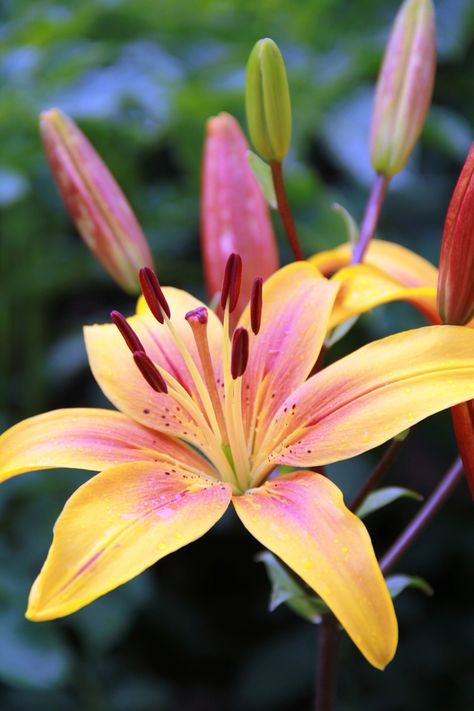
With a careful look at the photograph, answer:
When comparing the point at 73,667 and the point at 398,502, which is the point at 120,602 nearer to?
A: the point at 73,667

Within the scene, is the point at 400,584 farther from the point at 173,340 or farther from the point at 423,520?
the point at 173,340

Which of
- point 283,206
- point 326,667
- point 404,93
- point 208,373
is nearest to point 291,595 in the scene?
point 326,667

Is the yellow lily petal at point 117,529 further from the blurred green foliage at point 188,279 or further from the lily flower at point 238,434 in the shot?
the blurred green foliage at point 188,279

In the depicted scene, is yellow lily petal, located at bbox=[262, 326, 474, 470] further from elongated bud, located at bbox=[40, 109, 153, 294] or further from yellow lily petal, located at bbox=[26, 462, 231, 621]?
elongated bud, located at bbox=[40, 109, 153, 294]

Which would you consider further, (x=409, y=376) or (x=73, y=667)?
(x=73, y=667)

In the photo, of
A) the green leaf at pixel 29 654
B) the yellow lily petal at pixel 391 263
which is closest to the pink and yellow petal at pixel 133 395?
the yellow lily petal at pixel 391 263

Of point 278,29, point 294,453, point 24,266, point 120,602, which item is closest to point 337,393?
point 294,453

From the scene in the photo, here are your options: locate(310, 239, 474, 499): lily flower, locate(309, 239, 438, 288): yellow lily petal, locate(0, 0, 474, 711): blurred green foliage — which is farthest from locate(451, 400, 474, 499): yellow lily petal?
locate(0, 0, 474, 711): blurred green foliage
